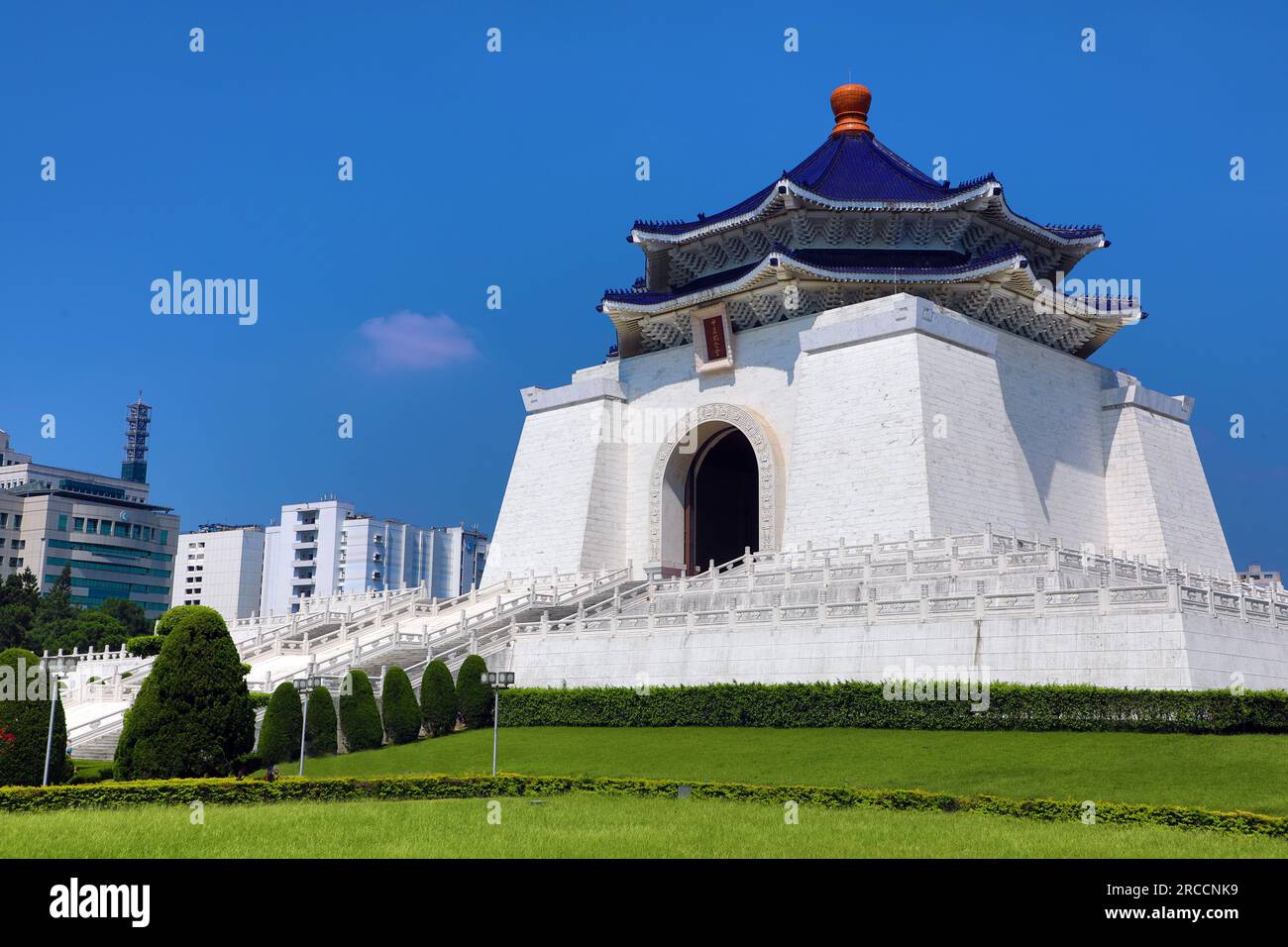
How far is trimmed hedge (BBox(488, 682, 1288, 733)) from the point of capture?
53.0 feet

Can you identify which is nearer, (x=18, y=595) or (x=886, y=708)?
(x=886, y=708)

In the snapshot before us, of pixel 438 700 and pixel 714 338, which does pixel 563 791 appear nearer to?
pixel 438 700

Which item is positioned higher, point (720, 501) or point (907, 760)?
point (720, 501)

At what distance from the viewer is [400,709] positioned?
72.6 ft

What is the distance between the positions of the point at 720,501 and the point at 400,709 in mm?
19482

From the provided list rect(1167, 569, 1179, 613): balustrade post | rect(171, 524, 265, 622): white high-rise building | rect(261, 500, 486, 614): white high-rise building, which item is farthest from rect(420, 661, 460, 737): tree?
rect(171, 524, 265, 622): white high-rise building

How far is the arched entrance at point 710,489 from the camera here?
34281mm

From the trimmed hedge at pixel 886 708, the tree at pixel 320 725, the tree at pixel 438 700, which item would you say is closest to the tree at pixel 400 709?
the tree at pixel 438 700

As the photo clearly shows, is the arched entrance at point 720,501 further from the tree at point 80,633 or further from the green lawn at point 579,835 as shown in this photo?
the green lawn at point 579,835

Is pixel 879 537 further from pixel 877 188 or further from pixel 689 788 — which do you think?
pixel 689 788

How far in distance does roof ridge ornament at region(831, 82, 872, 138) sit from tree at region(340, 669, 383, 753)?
26358 mm

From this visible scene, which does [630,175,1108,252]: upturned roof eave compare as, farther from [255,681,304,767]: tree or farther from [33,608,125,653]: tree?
[33,608,125,653]: tree

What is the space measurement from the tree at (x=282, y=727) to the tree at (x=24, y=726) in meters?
4.66

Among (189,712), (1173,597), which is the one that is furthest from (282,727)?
(1173,597)
